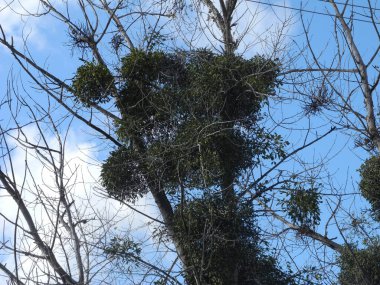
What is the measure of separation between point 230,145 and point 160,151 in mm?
995

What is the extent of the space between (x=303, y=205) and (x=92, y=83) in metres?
3.57

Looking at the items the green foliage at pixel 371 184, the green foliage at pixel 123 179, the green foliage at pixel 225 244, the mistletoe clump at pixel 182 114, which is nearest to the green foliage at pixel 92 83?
the mistletoe clump at pixel 182 114

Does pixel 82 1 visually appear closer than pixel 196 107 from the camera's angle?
No

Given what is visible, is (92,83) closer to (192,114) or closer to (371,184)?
(192,114)

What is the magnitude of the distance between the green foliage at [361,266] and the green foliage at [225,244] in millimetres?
1198

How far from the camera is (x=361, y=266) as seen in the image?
41.0 ft

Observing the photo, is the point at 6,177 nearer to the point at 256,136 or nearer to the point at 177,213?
the point at 177,213

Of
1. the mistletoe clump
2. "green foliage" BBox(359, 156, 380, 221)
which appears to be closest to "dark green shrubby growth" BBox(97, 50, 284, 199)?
the mistletoe clump

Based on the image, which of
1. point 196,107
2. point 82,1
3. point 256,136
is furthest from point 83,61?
point 256,136

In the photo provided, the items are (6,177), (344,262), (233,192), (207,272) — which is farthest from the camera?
(344,262)

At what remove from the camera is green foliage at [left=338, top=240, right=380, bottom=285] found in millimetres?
12391

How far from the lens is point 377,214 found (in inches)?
523

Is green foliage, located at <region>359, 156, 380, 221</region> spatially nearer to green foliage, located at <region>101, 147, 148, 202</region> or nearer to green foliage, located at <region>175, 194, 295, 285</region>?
green foliage, located at <region>175, 194, 295, 285</region>

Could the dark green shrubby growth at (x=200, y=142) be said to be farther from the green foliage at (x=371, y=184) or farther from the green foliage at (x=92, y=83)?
the green foliage at (x=371, y=184)
